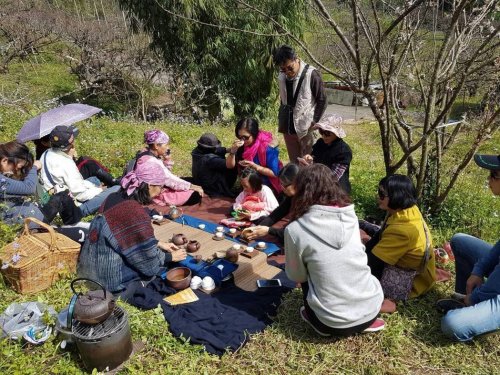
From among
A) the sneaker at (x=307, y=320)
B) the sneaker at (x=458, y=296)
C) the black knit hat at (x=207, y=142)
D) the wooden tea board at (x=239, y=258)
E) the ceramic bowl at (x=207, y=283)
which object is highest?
the black knit hat at (x=207, y=142)

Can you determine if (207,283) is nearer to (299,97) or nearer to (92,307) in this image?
(92,307)

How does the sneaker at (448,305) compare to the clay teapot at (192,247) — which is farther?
the clay teapot at (192,247)

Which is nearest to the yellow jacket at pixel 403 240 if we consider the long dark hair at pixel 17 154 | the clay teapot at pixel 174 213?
the clay teapot at pixel 174 213

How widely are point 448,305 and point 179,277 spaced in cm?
235

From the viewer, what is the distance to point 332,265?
8.66 ft

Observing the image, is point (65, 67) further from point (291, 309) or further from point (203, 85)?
point (291, 309)

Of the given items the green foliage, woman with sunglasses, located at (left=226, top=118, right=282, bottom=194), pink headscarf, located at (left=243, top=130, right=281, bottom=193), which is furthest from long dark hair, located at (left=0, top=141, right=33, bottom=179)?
the green foliage

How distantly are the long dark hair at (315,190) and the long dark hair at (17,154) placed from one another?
10.5ft

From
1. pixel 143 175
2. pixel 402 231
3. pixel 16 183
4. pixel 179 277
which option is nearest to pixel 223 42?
pixel 143 175

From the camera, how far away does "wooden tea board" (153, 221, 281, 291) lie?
369cm

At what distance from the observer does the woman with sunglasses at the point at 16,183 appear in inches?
158

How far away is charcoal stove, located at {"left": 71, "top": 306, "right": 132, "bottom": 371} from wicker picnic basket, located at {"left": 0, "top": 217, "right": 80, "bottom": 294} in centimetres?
90

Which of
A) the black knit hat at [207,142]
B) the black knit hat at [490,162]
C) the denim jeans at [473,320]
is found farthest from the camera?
the black knit hat at [207,142]

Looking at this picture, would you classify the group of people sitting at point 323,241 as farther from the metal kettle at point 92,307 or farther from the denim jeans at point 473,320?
the metal kettle at point 92,307
